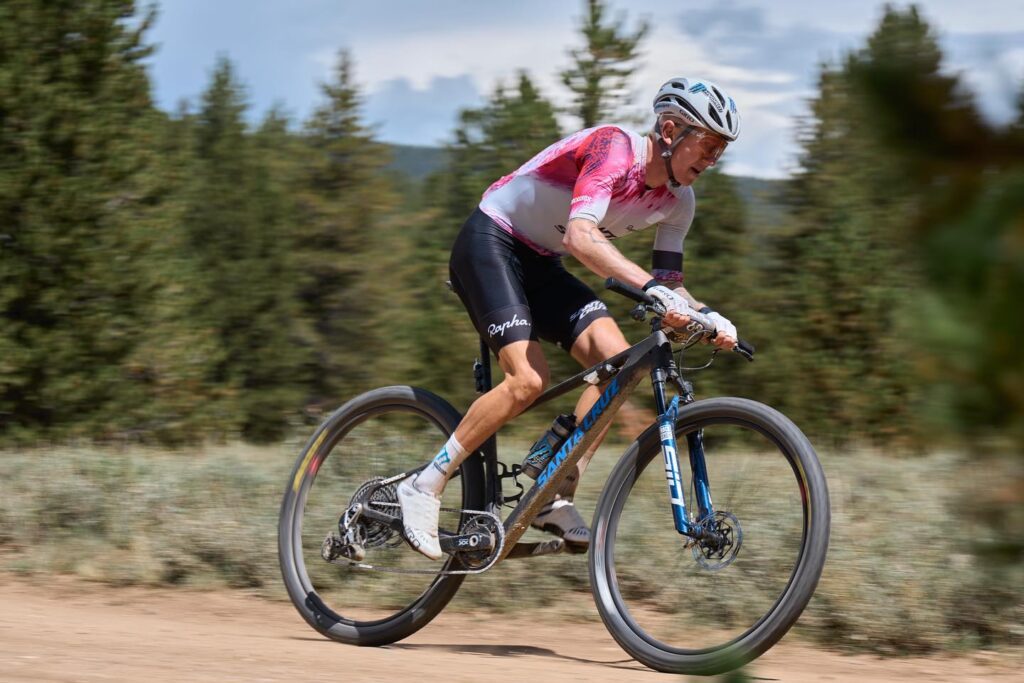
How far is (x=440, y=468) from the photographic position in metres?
5.53

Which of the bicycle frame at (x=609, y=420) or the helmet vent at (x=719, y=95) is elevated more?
the helmet vent at (x=719, y=95)

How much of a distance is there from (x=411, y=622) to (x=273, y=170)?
23632 millimetres

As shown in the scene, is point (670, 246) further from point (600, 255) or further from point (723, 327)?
point (723, 327)

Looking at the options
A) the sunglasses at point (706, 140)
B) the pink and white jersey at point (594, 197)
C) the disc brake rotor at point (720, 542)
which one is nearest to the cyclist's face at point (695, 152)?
the sunglasses at point (706, 140)

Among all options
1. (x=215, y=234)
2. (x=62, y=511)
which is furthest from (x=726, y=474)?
(x=215, y=234)

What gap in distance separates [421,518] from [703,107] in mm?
2189

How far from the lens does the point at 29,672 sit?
4332 millimetres

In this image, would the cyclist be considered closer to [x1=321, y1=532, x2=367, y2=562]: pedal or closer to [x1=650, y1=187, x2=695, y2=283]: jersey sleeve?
[x1=650, y1=187, x2=695, y2=283]: jersey sleeve

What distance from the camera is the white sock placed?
5.50 m

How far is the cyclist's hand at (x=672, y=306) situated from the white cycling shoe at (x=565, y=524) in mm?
1060

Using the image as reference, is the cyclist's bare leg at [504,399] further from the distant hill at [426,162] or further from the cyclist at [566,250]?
the distant hill at [426,162]

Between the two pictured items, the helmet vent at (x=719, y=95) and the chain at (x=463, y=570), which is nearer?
the helmet vent at (x=719, y=95)

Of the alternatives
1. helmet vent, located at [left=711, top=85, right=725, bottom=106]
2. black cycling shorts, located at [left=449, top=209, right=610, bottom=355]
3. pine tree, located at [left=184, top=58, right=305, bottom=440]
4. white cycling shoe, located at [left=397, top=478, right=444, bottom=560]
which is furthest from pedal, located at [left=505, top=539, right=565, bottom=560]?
pine tree, located at [left=184, top=58, right=305, bottom=440]

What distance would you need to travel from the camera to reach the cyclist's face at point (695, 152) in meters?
5.07
